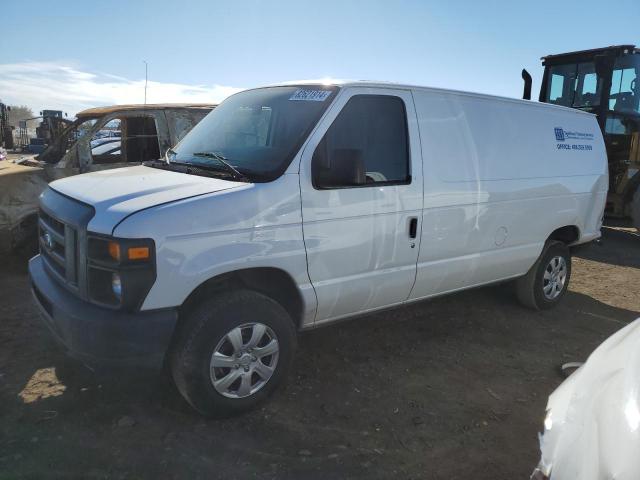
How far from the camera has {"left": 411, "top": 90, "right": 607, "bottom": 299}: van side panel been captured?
3883 mm

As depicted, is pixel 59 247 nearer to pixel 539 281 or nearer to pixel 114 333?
pixel 114 333

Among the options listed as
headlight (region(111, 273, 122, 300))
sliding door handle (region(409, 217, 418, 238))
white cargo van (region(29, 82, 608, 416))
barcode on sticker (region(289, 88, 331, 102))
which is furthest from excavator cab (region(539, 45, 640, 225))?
headlight (region(111, 273, 122, 300))

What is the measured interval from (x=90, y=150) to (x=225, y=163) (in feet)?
12.7

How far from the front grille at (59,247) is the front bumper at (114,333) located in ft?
0.64

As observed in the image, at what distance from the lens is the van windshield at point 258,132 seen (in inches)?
126

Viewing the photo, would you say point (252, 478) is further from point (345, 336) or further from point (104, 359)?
point (345, 336)

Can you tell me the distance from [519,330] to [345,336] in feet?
5.91

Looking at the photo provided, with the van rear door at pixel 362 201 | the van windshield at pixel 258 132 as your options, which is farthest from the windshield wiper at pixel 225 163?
the van rear door at pixel 362 201

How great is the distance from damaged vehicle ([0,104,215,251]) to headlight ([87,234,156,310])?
362 cm

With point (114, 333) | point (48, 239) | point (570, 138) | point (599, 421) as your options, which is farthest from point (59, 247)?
point (570, 138)

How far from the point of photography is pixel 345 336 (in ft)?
14.6

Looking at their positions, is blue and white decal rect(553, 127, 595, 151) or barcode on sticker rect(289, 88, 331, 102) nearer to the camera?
barcode on sticker rect(289, 88, 331, 102)

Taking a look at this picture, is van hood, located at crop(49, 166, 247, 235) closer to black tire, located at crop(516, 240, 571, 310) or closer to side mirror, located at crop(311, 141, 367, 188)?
side mirror, located at crop(311, 141, 367, 188)

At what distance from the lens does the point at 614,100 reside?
9.46m
